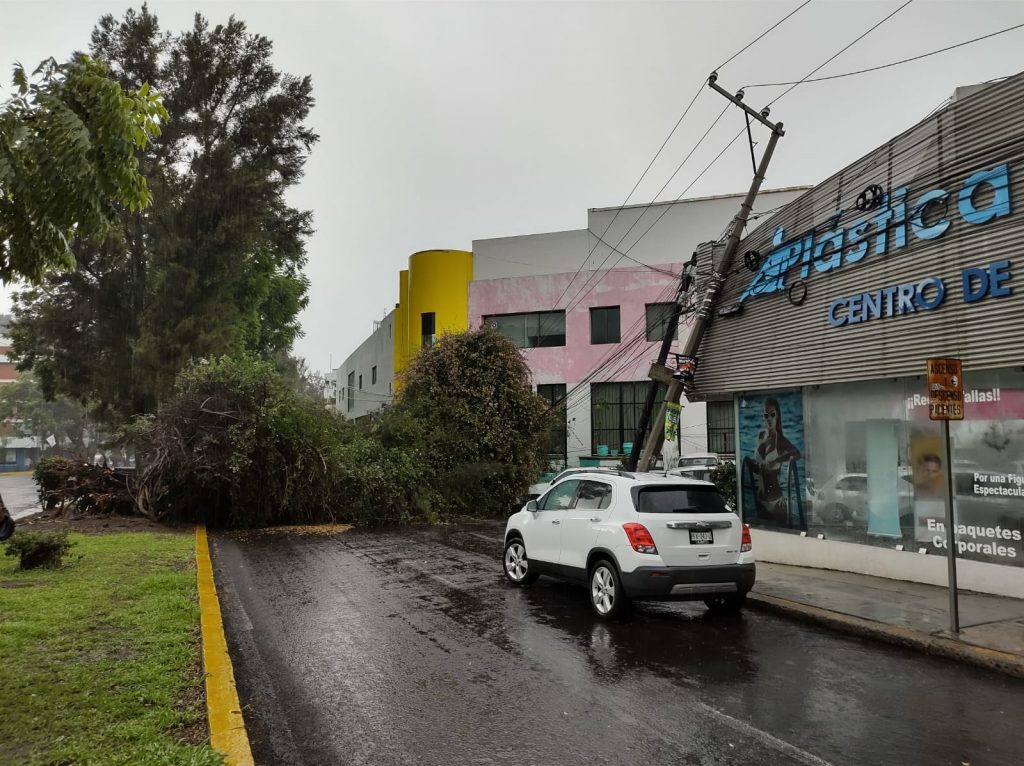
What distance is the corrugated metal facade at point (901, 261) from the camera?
8.34 meters

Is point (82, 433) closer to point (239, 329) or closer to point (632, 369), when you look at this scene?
point (239, 329)

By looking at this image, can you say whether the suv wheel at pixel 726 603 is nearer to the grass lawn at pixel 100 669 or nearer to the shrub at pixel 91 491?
the grass lawn at pixel 100 669

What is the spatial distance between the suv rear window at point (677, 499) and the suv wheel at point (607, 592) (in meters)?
0.79

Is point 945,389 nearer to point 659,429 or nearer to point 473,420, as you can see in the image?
point 659,429

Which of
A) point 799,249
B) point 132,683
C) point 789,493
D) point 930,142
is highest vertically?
point 930,142

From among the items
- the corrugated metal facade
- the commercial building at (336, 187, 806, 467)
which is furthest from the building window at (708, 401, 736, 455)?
the corrugated metal facade

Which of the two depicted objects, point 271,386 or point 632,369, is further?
point 632,369

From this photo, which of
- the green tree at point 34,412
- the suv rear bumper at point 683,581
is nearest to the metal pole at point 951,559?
the suv rear bumper at point 683,581

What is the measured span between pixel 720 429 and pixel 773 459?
60.5ft

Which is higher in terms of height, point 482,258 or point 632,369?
point 482,258

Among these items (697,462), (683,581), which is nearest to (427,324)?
(697,462)

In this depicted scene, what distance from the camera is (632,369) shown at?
104 ft

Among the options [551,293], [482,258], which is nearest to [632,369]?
[551,293]

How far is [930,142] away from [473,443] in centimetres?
1562
